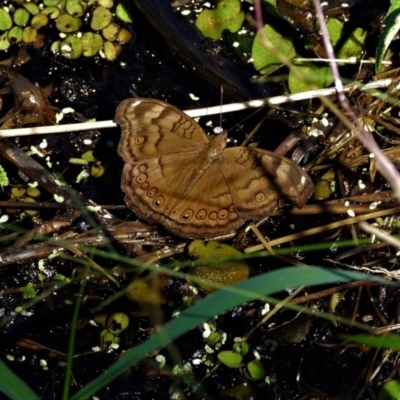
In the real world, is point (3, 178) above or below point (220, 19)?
below

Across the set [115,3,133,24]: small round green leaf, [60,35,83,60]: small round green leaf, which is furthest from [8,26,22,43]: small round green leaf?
[115,3,133,24]: small round green leaf

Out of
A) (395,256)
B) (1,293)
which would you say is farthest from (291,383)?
(1,293)

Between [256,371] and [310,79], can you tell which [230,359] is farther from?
[310,79]

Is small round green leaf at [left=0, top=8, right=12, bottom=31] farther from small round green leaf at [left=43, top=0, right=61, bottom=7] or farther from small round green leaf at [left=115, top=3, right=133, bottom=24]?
small round green leaf at [left=115, top=3, right=133, bottom=24]

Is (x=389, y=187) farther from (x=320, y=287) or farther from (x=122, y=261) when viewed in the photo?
(x=122, y=261)

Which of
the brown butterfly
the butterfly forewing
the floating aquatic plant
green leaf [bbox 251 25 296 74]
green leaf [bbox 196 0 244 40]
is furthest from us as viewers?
the floating aquatic plant

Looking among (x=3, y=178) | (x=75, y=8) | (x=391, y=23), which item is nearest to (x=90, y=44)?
(x=75, y=8)
